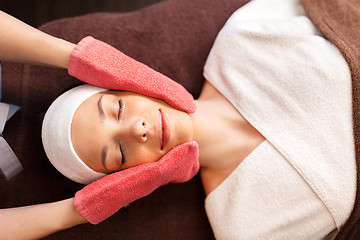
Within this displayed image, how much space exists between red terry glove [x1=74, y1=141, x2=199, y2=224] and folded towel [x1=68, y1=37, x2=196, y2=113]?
5.5 inches

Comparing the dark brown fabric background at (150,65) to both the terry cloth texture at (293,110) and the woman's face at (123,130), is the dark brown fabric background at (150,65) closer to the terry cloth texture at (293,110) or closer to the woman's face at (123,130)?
the terry cloth texture at (293,110)

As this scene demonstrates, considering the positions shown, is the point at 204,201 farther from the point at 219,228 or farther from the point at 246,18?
the point at 246,18

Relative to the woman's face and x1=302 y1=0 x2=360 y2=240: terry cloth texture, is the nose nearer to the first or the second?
the woman's face

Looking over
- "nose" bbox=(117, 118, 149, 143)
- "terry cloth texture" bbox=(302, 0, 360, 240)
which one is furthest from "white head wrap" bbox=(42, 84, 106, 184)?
"terry cloth texture" bbox=(302, 0, 360, 240)

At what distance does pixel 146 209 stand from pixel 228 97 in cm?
45

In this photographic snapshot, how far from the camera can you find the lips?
0.92 m

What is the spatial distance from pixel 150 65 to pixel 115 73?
24cm

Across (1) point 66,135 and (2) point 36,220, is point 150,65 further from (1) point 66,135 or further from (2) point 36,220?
(2) point 36,220

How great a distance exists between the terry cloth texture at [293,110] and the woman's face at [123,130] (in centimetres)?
25

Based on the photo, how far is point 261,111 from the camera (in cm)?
105

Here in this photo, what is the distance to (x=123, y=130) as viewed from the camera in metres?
0.90

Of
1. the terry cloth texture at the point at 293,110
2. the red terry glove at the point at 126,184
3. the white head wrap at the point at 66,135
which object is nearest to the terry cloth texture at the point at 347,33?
the terry cloth texture at the point at 293,110

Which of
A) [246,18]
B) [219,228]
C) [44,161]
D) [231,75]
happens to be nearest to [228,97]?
[231,75]

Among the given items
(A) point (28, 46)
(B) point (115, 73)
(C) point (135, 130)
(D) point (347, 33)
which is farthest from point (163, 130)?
(D) point (347, 33)
